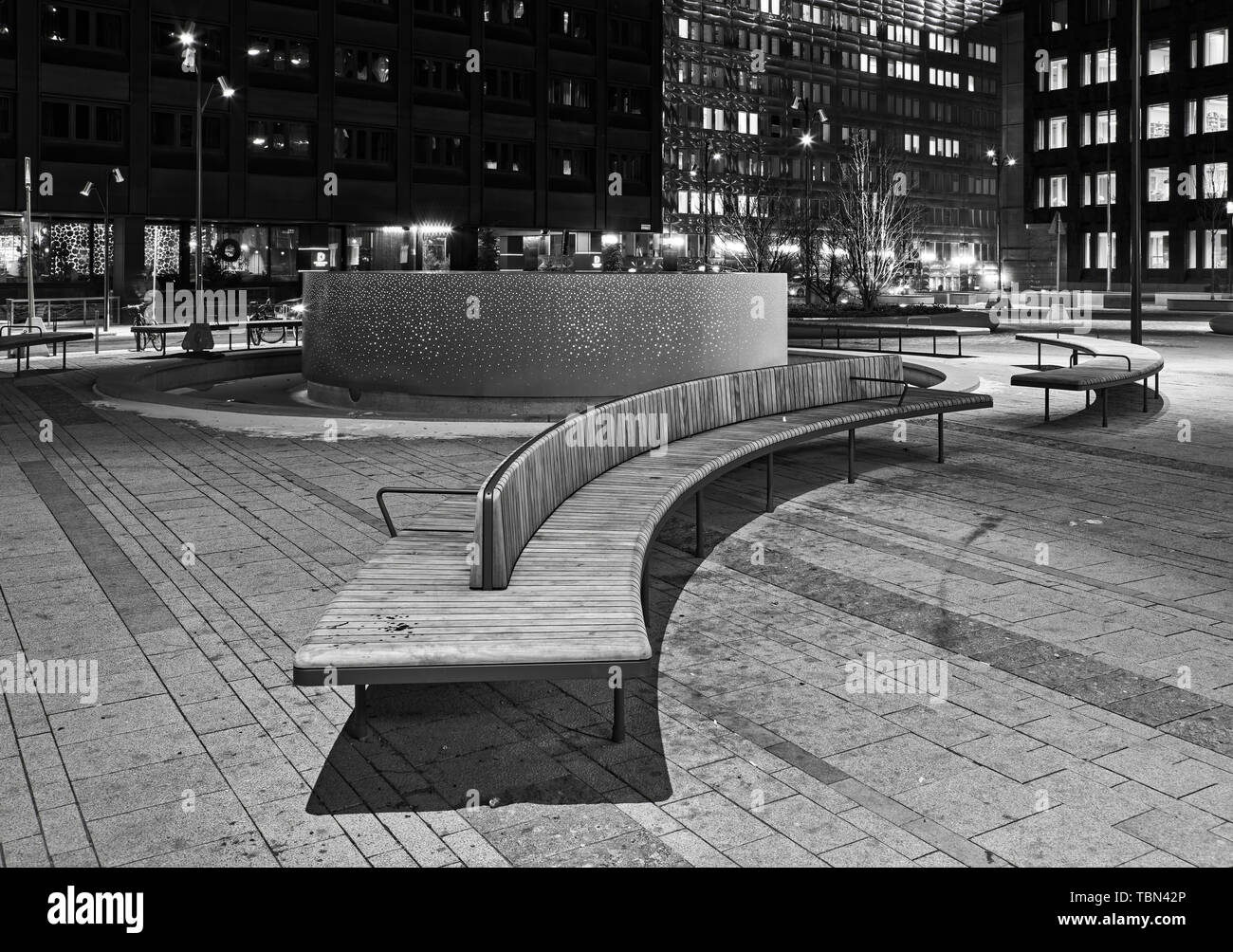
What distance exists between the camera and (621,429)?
30.3ft

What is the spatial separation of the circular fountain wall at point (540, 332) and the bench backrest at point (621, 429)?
2.78 meters

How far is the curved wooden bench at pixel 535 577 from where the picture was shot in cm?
490

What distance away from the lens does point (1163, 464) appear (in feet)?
42.1

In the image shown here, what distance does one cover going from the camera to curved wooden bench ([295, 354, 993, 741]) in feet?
16.1

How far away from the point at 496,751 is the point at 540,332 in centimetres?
1037

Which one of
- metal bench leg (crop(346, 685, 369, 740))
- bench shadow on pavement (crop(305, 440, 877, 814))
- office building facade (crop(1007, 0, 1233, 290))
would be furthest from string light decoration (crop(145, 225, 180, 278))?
metal bench leg (crop(346, 685, 369, 740))

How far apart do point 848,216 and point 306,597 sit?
41.3 meters

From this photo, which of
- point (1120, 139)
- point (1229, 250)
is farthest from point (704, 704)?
point (1120, 139)

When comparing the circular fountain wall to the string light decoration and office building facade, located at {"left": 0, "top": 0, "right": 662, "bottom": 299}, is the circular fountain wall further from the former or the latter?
the string light decoration

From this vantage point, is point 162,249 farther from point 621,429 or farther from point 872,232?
point 621,429

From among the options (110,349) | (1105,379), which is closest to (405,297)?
(1105,379)

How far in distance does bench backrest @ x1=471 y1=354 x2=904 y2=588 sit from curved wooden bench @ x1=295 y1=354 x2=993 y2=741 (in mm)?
14

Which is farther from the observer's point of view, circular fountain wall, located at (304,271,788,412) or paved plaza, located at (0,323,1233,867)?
circular fountain wall, located at (304,271,788,412)

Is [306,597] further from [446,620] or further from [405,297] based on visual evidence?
[405,297]
